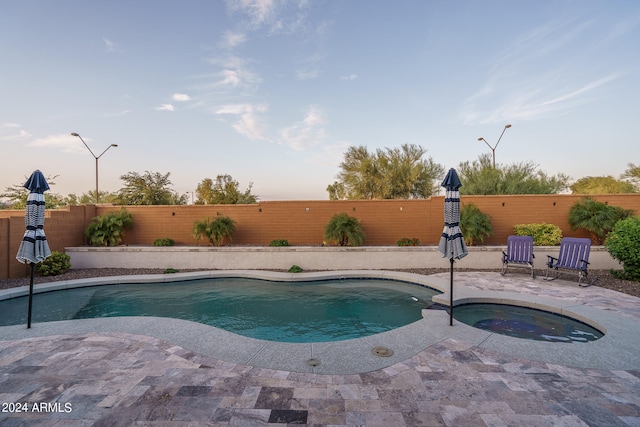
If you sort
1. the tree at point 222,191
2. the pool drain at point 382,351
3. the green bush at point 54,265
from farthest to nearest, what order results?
1. the tree at point 222,191
2. the green bush at point 54,265
3. the pool drain at point 382,351

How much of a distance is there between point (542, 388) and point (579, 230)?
11817 mm

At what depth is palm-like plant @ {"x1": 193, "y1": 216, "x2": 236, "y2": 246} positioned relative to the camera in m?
12.0

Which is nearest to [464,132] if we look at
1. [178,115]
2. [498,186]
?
[498,186]

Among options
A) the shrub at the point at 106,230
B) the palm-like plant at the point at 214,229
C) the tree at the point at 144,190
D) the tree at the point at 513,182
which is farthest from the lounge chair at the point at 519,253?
the tree at the point at 144,190

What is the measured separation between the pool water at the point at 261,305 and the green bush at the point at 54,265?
1.79 metres

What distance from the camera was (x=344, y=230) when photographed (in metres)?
11.5

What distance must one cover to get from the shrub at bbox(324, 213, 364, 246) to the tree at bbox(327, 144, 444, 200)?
13372mm

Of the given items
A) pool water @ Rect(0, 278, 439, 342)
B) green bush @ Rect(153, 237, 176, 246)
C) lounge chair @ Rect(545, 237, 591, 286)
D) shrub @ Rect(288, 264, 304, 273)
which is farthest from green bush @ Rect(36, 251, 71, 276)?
lounge chair @ Rect(545, 237, 591, 286)

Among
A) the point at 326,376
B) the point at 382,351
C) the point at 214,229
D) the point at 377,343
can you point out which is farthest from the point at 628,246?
the point at 214,229

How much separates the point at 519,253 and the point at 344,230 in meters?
6.03

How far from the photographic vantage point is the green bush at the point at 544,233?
425 inches

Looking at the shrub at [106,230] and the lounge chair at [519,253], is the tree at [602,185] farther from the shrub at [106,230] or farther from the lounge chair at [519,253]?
the shrub at [106,230]

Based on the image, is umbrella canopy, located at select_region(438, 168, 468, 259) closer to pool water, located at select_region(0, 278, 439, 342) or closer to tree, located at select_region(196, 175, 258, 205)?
pool water, located at select_region(0, 278, 439, 342)

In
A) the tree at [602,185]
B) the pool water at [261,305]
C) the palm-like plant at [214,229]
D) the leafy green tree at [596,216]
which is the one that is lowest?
the pool water at [261,305]
